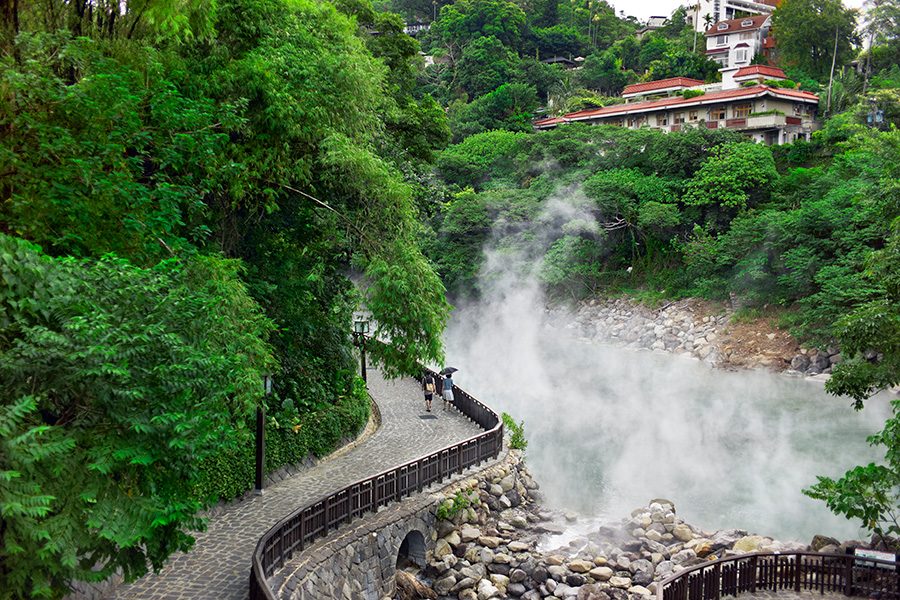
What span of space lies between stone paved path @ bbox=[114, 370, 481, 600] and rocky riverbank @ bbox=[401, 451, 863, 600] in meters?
2.23

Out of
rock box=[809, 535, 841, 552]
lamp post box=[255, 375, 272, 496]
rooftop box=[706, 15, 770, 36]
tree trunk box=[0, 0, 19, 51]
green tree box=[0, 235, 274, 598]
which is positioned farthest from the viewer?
rooftop box=[706, 15, 770, 36]

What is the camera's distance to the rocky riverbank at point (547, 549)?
1570 cm

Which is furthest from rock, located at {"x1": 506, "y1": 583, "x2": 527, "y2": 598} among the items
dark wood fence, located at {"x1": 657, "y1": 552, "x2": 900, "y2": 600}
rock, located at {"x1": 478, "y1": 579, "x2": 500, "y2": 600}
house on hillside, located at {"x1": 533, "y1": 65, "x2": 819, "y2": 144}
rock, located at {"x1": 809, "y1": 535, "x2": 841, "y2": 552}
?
house on hillside, located at {"x1": 533, "y1": 65, "x2": 819, "y2": 144}

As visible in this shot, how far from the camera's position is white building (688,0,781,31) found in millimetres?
92125

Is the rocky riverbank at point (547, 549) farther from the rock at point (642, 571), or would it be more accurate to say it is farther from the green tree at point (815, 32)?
the green tree at point (815, 32)

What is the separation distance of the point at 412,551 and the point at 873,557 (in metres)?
8.65

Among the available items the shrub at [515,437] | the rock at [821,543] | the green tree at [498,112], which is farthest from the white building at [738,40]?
the rock at [821,543]

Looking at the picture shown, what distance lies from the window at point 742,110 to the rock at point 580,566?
161 ft

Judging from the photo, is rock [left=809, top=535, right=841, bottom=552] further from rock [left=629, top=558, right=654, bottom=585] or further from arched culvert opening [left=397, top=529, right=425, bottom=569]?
arched culvert opening [left=397, top=529, right=425, bottom=569]

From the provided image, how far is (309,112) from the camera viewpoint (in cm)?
1523

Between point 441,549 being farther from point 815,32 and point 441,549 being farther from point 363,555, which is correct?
point 815,32

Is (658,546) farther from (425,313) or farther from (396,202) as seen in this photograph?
(396,202)

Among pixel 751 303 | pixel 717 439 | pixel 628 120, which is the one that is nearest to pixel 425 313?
pixel 717 439

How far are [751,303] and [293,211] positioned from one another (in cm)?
3379
